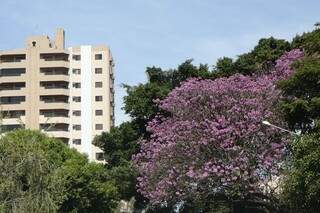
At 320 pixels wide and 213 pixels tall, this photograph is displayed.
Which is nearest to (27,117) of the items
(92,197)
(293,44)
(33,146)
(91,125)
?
(91,125)

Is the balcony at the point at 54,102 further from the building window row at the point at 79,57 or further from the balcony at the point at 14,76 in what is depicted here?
the building window row at the point at 79,57

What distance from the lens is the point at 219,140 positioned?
102ft

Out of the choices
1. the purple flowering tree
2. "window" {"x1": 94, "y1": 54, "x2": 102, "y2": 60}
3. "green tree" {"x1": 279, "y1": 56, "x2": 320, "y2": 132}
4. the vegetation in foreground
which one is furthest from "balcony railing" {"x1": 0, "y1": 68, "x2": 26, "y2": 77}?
"green tree" {"x1": 279, "y1": 56, "x2": 320, "y2": 132}

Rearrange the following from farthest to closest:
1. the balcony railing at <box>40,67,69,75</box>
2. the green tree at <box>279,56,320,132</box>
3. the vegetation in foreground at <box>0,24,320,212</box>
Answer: the balcony railing at <box>40,67,69,75</box>
the green tree at <box>279,56,320,132</box>
the vegetation in foreground at <box>0,24,320,212</box>

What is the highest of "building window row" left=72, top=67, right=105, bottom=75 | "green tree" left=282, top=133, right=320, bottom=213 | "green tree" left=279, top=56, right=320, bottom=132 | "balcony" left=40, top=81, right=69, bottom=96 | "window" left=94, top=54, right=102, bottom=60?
"window" left=94, top=54, right=102, bottom=60

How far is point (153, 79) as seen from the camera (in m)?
42.9

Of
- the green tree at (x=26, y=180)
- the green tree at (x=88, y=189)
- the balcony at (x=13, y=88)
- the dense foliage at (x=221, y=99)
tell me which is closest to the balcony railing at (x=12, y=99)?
the balcony at (x=13, y=88)

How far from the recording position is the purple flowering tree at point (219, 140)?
30.7m

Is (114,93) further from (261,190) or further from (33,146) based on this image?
(33,146)

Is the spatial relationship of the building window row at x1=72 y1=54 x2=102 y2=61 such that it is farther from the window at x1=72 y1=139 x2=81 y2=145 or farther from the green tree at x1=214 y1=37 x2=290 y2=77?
the green tree at x1=214 y1=37 x2=290 y2=77

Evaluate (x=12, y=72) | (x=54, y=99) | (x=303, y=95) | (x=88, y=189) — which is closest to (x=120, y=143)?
(x=88, y=189)

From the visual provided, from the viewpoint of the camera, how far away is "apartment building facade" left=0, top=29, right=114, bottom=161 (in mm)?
88250

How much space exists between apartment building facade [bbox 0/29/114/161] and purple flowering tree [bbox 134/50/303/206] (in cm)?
5500

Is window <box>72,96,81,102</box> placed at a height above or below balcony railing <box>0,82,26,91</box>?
below
